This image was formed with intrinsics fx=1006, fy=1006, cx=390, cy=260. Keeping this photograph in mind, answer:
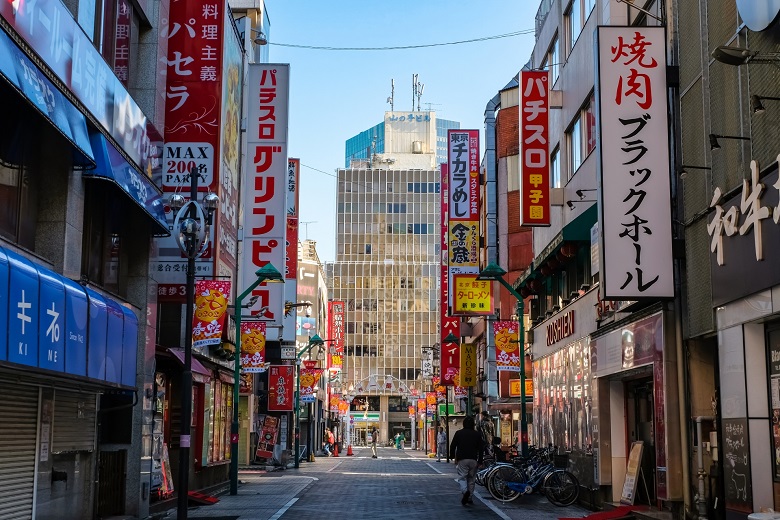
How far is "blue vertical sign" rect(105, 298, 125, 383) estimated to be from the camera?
17.6 m

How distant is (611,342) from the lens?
23016 millimetres

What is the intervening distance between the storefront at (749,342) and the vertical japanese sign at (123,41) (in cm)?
1278

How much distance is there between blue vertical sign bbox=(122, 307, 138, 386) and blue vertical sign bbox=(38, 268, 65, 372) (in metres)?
4.11

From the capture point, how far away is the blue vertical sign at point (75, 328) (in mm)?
14961

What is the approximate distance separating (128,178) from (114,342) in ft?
9.78

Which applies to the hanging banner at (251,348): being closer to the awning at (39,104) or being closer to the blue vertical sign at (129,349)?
the blue vertical sign at (129,349)

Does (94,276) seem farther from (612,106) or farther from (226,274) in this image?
(226,274)

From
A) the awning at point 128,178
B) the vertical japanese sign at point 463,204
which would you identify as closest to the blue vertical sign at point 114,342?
the awning at point 128,178

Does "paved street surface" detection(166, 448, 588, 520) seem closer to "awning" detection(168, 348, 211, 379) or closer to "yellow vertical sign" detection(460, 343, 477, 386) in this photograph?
"awning" detection(168, 348, 211, 379)

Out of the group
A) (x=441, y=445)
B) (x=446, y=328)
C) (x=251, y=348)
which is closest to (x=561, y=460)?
(x=251, y=348)

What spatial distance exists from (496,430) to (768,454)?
44389mm

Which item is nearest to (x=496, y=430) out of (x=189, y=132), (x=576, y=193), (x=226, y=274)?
(x=226, y=274)

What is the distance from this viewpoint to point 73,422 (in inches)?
714

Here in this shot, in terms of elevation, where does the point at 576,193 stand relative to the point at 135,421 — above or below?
above
